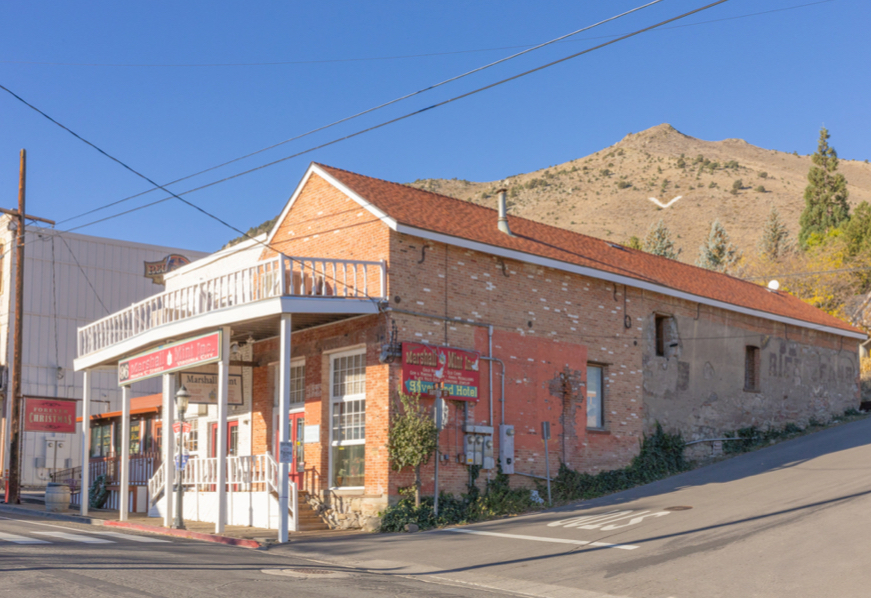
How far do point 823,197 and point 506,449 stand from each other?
5199 centimetres

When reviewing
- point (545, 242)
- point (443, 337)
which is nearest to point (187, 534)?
point (443, 337)

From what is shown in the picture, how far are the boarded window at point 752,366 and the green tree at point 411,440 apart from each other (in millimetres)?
13494

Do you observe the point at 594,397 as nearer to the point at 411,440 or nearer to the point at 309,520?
the point at 411,440

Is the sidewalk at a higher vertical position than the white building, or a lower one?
lower

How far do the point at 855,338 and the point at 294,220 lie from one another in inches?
861

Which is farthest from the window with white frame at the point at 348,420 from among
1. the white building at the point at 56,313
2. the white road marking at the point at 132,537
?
the white building at the point at 56,313

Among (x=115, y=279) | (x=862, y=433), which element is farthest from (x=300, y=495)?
(x=115, y=279)

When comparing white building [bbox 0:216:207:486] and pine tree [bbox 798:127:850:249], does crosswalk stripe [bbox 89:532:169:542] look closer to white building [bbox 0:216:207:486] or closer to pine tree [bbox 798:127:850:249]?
white building [bbox 0:216:207:486]

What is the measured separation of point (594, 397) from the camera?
21750mm

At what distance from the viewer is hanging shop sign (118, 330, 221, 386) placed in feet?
57.5

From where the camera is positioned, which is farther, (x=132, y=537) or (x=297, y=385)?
(x=297, y=385)

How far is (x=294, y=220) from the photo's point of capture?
21594mm

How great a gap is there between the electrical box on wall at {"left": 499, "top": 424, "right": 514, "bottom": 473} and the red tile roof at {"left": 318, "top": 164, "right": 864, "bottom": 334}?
13.6 feet

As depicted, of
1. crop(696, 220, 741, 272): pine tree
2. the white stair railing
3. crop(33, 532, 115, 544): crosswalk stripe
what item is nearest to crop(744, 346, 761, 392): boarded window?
the white stair railing
